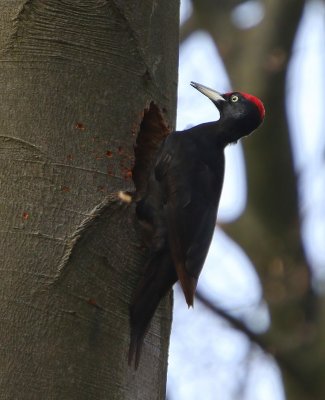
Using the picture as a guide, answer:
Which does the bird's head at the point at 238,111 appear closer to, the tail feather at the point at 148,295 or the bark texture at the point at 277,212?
the tail feather at the point at 148,295

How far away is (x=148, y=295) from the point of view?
275cm

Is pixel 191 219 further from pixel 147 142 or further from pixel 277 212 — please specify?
pixel 277 212

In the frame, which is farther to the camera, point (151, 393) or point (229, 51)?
point (229, 51)

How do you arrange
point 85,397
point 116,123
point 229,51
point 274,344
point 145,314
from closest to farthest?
point 85,397, point 145,314, point 116,123, point 274,344, point 229,51

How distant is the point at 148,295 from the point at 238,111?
1.51 m

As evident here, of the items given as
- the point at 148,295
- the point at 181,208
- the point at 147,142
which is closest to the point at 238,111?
the point at 147,142

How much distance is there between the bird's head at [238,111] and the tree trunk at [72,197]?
3.07ft

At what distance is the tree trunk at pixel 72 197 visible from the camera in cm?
248

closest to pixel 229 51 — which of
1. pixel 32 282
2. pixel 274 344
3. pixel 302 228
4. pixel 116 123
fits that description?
pixel 302 228

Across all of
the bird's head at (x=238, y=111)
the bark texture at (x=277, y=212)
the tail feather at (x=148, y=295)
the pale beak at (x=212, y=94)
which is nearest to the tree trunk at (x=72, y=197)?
the tail feather at (x=148, y=295)

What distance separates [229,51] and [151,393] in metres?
4.75

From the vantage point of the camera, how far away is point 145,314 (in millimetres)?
2707

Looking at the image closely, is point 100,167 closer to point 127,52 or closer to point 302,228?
point 127,52

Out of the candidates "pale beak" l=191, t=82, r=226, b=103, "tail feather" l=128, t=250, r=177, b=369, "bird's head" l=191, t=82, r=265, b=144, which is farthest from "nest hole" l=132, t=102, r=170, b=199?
"pale beak" l=191, t=82, r=226, b=103
